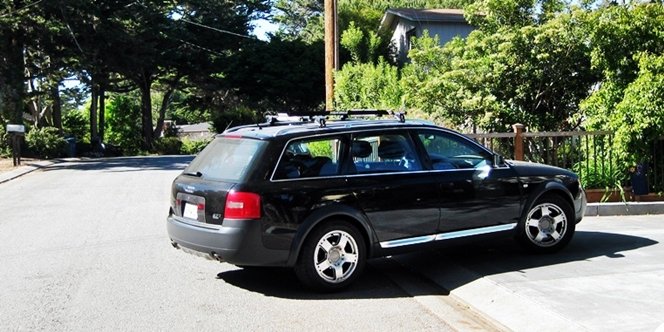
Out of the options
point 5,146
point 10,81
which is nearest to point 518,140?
point 5,146

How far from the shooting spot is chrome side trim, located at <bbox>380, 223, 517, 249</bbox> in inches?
268

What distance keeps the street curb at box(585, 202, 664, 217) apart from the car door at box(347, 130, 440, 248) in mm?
4668

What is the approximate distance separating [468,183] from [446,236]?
0.61 m

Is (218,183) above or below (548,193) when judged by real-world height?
above

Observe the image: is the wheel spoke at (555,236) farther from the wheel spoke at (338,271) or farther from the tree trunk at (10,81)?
the tree trunk at (10,81)

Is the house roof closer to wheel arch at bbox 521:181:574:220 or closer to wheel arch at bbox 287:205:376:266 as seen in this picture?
wheel arch at bbox 521:181:574:220

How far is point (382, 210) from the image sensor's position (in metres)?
6.66

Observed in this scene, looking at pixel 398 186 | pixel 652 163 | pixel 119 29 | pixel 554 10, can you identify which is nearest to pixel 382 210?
pixel 398 186

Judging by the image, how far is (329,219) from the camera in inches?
254

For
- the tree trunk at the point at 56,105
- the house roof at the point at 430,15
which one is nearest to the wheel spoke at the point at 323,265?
the house roof at the point at 430,15

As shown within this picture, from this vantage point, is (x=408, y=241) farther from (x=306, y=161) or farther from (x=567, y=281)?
(x=567, y=281)

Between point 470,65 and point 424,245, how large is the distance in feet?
21.7

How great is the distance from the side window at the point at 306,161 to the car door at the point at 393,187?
0.19 metres

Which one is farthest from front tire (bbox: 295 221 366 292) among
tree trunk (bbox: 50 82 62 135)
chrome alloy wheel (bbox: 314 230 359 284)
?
tree trunk (bbox: 50 82 62 135)
